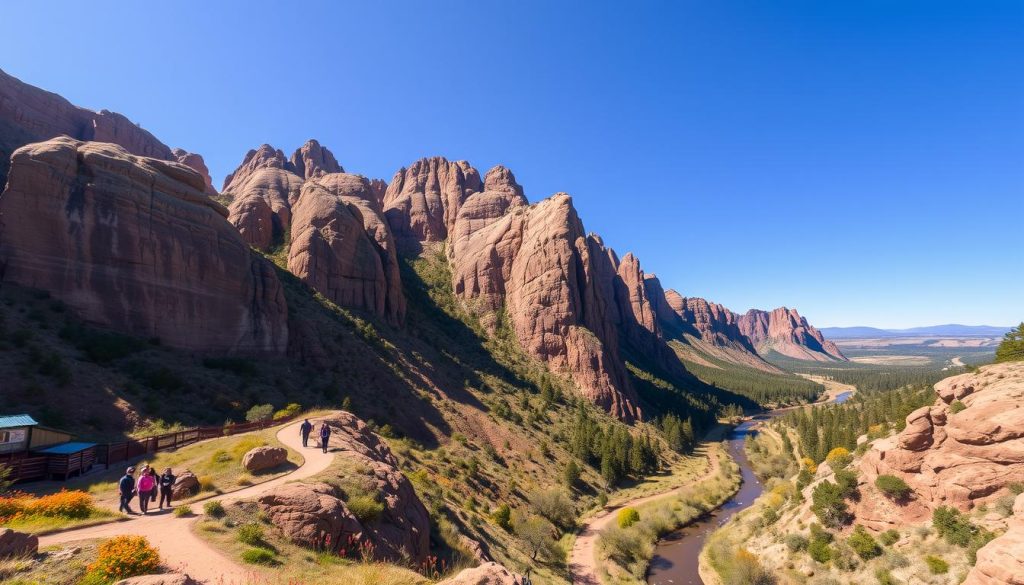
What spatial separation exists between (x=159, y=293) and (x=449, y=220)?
300ft

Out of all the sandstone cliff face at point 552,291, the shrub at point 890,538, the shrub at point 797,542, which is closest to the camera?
the shrub at point 890,538

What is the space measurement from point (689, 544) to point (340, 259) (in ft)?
211

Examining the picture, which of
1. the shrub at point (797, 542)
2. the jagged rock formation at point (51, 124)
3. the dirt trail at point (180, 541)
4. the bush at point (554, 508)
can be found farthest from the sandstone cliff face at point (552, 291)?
the dirt trail at point (180, 541)

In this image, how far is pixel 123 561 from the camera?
34.0ft

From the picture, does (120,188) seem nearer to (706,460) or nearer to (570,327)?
(570,327)

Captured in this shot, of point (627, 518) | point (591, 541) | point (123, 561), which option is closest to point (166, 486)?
point (123, 561)

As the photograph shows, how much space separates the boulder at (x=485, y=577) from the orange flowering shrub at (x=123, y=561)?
26.5 feet

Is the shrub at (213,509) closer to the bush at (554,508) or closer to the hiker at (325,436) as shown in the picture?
the hiker at (325,436)

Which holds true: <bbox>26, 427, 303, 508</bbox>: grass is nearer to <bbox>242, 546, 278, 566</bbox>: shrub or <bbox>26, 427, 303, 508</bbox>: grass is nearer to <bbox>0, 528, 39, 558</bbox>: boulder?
<bbox>242, 546, 278, 566</bbox>: shrub

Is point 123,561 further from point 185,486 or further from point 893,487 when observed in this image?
point 893,487

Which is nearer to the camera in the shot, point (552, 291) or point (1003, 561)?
point (1003, 561)

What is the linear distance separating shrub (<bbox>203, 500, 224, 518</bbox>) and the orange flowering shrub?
12.9 ft

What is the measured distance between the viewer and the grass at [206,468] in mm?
17748

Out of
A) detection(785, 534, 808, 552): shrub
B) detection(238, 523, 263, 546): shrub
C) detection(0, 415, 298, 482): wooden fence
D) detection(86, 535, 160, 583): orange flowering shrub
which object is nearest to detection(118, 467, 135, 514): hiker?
detection(86, 535, 160, 583): orange flowering shrub
